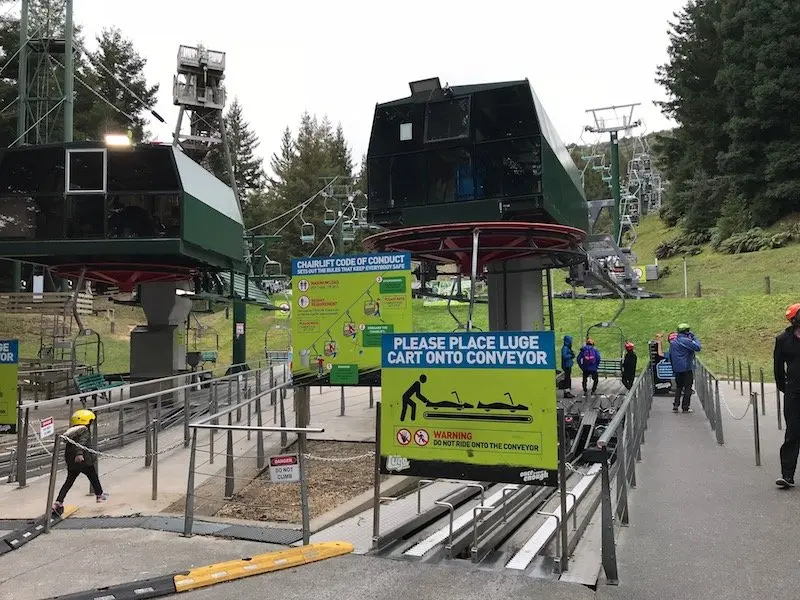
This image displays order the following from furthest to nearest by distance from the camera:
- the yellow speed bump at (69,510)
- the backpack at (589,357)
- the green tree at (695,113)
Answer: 1. the green tree at (695,113)
2. the backpack at (589,357)
3. the yellow speed bump at (69,510)

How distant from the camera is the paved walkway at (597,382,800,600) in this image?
446cm

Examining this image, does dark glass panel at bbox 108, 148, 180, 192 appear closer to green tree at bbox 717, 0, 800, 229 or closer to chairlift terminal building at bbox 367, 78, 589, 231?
chairlift terminal building at bbox 367, 78, 589, 231

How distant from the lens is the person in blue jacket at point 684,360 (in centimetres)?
1369

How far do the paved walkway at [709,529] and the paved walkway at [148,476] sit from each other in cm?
406

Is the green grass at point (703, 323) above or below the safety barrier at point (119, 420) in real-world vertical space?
above

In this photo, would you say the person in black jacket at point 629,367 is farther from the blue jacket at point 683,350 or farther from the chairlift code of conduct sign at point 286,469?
the chairlift code of conduct sign at point 286,469

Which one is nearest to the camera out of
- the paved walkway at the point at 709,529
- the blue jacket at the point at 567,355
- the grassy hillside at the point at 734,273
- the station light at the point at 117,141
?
the paved walkway at the point at 709,529

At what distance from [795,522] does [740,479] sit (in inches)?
72.9

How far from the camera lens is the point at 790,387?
22.0ft

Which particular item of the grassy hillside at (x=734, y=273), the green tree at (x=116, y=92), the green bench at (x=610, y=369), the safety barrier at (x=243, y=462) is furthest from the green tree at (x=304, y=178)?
the safety barrier at (x=243, y=462)

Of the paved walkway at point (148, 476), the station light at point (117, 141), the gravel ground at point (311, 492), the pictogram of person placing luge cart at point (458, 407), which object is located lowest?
the gravel ground at point (311, 492)

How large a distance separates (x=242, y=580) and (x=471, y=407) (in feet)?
7.15

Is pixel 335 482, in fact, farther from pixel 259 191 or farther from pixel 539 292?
pixel 259 191

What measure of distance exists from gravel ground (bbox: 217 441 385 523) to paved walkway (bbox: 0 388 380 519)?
15.0 inches
